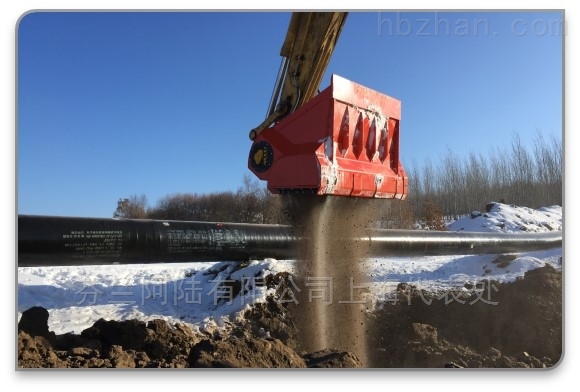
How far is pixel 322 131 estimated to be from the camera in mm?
2035

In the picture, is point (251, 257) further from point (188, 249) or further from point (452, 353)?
point (452, 353)

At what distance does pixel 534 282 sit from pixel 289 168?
2.29 meters

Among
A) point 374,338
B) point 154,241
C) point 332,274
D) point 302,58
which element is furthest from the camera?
point 374,338

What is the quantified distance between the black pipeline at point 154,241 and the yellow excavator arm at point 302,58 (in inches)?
24.0

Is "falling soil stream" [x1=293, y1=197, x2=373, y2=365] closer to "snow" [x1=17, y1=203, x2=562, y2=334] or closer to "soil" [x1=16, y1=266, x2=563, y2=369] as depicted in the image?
"soil" [x1=16, y1=266, x2=563, y2=369]

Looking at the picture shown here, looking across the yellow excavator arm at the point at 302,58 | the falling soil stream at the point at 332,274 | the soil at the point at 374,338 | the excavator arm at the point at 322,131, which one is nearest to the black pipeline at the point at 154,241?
the falling soil stream at the point at 332,274

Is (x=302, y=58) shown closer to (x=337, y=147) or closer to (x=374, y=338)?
(x=337, y=147)

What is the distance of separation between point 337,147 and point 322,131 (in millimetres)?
101

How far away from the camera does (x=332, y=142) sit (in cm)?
201

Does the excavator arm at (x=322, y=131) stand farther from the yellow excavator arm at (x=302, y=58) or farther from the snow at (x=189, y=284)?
the snow at (x=189, y=284)

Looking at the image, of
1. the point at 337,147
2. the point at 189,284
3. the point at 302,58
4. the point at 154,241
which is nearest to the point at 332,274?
the point at 337,147

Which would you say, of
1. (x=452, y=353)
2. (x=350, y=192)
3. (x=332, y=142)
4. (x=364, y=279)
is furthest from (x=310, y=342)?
(x=332, y=142)

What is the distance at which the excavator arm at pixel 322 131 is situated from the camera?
6.60 feet

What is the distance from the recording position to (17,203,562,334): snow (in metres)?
2.62
